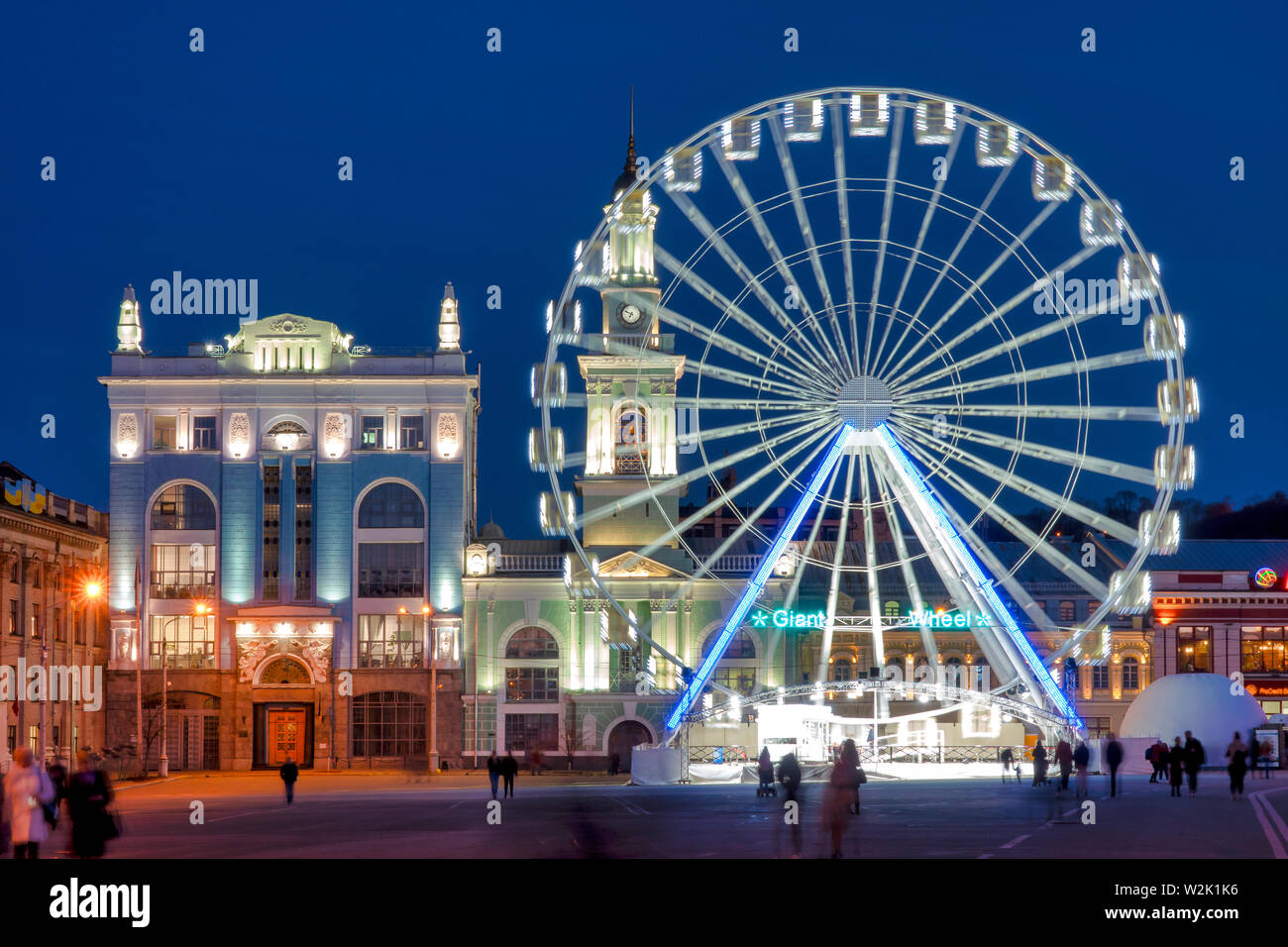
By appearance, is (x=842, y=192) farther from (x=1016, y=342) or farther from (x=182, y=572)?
(x=182, y=572)

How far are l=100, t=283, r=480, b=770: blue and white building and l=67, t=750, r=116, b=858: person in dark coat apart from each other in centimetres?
6080

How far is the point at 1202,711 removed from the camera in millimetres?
79062

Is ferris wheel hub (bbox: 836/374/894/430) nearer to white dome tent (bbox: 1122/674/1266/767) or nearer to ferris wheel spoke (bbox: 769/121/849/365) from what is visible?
ferris wheel spoke (bbox: 769/121/849/365)

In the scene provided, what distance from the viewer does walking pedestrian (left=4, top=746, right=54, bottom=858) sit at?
25453 mm

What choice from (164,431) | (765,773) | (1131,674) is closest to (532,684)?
(164,431)

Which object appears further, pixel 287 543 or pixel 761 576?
pixel 287 543

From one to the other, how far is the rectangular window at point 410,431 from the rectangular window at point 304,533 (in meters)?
4.85

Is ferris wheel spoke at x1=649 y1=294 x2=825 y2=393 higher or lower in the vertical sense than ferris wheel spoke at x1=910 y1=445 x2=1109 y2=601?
higher

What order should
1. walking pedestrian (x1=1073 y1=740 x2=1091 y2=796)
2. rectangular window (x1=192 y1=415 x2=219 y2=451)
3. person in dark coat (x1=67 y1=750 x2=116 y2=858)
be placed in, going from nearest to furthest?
person in dark coat (x1=67 y1=750 x2=116 y2=858), walking pedestrian (x1=1073 y1=740 x2=1091 y2=796), rectangular window (x1=192 y1=415 x2=219 y2=451)

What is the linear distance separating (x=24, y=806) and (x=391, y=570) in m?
65.4

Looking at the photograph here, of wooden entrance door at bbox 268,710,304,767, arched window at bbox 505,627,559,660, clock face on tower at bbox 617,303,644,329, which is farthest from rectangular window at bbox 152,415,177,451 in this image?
clock face on tower at bbox 617,303,644,329

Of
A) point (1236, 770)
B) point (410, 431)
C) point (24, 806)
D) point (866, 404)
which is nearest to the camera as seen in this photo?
point (24, 806)
